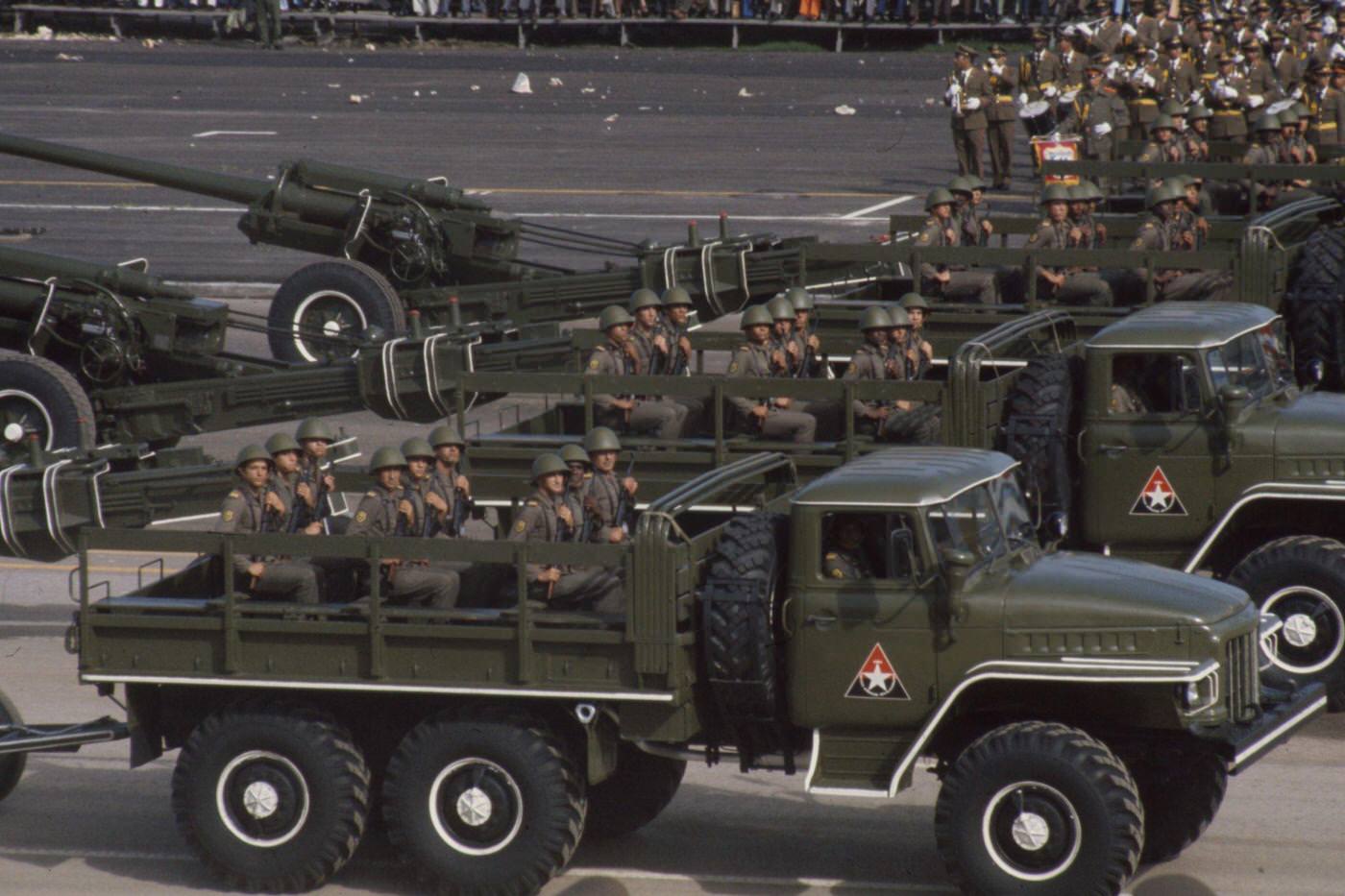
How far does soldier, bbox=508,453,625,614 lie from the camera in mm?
11016

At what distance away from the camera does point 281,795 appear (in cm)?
1084

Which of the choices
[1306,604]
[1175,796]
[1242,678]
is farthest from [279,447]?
[1306,604]

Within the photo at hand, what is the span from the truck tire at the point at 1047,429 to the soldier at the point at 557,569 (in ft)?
10.4

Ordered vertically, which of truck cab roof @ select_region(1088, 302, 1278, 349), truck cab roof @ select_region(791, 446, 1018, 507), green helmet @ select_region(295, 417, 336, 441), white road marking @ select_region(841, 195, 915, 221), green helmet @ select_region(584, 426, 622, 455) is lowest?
white road marking @ select_region(841, 195, 915, 221)

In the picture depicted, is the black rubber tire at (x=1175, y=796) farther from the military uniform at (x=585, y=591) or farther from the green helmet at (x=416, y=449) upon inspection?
the green helmet at (x=416, y=449)

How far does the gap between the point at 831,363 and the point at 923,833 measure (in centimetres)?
644

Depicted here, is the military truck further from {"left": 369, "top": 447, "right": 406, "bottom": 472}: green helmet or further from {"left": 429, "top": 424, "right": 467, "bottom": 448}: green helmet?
{"left": 429, "top": 424, "right": 467, "bottom": 448}: green helmet

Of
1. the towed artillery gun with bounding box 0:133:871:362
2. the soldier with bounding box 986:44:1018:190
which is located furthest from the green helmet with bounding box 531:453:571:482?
the soldier with bounding box 986:44:1018:190

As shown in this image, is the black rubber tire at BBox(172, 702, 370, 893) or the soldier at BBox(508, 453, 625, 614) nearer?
the black rubber tire at BBox(172, 702, 370, 893)

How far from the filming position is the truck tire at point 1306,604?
43.1 ft

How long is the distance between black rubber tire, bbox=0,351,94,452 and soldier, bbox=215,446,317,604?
6388 millimetres

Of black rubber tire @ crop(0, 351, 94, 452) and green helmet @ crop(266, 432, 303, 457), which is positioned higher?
green helmet @ crop(266, 432, 303, 457)

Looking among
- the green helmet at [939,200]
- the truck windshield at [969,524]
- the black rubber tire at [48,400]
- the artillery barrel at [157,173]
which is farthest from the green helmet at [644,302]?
the artillery barrel at [157,173]

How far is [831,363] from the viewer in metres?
17.5
